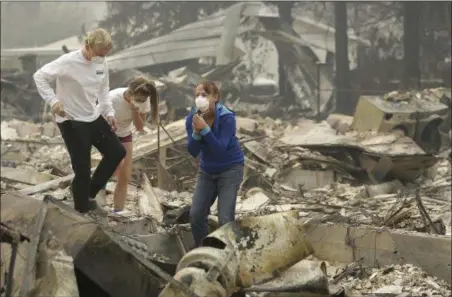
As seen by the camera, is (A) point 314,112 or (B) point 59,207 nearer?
(B) point 59,207

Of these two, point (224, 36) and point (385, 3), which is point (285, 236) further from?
point (385, 3)

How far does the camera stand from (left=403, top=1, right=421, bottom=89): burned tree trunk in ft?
89.4

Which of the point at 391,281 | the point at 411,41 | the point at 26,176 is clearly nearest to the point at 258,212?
the point at 391,281

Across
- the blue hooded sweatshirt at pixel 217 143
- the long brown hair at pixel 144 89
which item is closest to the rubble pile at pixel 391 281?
the blue hooded sweatshirt at pixel 217 143

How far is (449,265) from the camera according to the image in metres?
6.70

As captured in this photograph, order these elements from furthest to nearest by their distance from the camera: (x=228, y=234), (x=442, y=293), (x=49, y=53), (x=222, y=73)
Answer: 1. (x=49, y=53)
2. (x=222, y=73)
3. (x=442, y=293)
4. (x=228, y=234)

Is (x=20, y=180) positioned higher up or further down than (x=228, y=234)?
further down

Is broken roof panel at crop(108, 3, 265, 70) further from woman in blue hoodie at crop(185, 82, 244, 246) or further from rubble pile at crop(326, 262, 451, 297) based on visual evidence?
woman in blue hoodie at crop(185, 82, 244, 246)

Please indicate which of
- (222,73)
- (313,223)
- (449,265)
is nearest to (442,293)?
(449,265)

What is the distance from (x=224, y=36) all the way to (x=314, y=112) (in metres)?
4.16

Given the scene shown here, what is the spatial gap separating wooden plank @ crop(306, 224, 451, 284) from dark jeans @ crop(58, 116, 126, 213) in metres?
2.13

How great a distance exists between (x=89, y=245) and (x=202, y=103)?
4.62 feet

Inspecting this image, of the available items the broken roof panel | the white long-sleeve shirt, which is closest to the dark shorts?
the white long-sleeve shirt

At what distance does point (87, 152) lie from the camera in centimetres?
622
